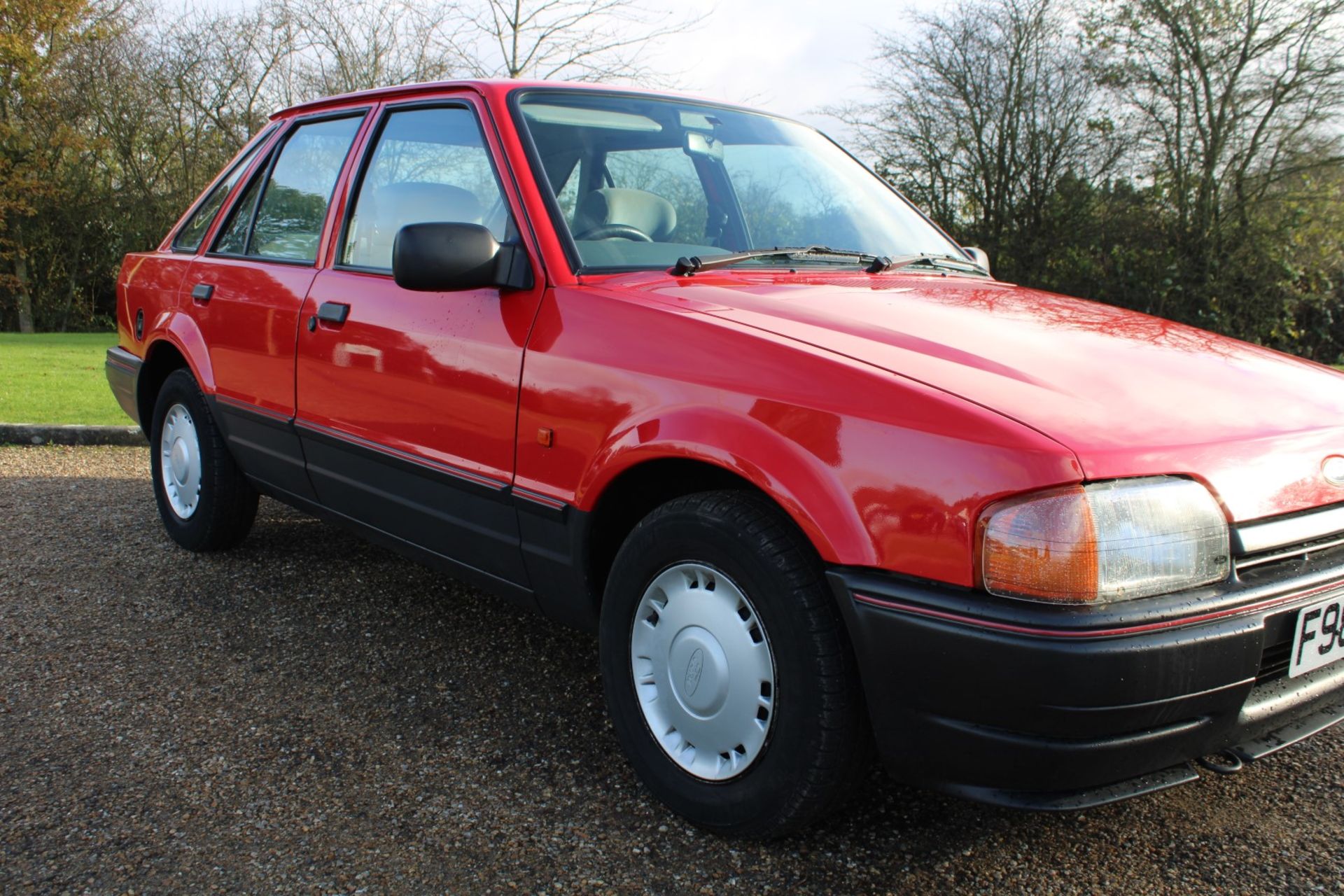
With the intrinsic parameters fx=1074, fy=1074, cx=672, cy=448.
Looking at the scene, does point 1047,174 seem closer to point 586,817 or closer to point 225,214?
point 225,214

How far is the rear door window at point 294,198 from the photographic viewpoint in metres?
3.65

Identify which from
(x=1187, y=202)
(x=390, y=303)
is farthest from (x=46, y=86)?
(x=390, y=303)

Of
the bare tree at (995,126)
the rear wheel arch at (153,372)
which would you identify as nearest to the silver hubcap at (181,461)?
the rear wheel arch at (153,372)

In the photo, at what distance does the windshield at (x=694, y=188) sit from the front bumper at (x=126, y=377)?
2579 millimetres

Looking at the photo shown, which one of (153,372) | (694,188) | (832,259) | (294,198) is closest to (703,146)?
(694,188)

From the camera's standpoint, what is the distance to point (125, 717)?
2.90 metres

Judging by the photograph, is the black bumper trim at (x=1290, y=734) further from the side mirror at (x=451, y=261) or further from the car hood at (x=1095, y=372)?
the side mirror at (x=451, y=261)

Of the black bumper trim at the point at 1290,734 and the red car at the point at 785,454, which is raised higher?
the red car at the point at 785,454

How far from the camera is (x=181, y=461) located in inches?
173

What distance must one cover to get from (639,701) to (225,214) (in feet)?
9.64

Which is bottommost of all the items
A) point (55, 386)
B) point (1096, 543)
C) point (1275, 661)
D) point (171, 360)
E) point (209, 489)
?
point (55, 386)

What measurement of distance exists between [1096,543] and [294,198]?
313 cm

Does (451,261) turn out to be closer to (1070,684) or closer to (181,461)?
(1070,684)

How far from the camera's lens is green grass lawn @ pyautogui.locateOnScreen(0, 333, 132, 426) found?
25.9 feet
